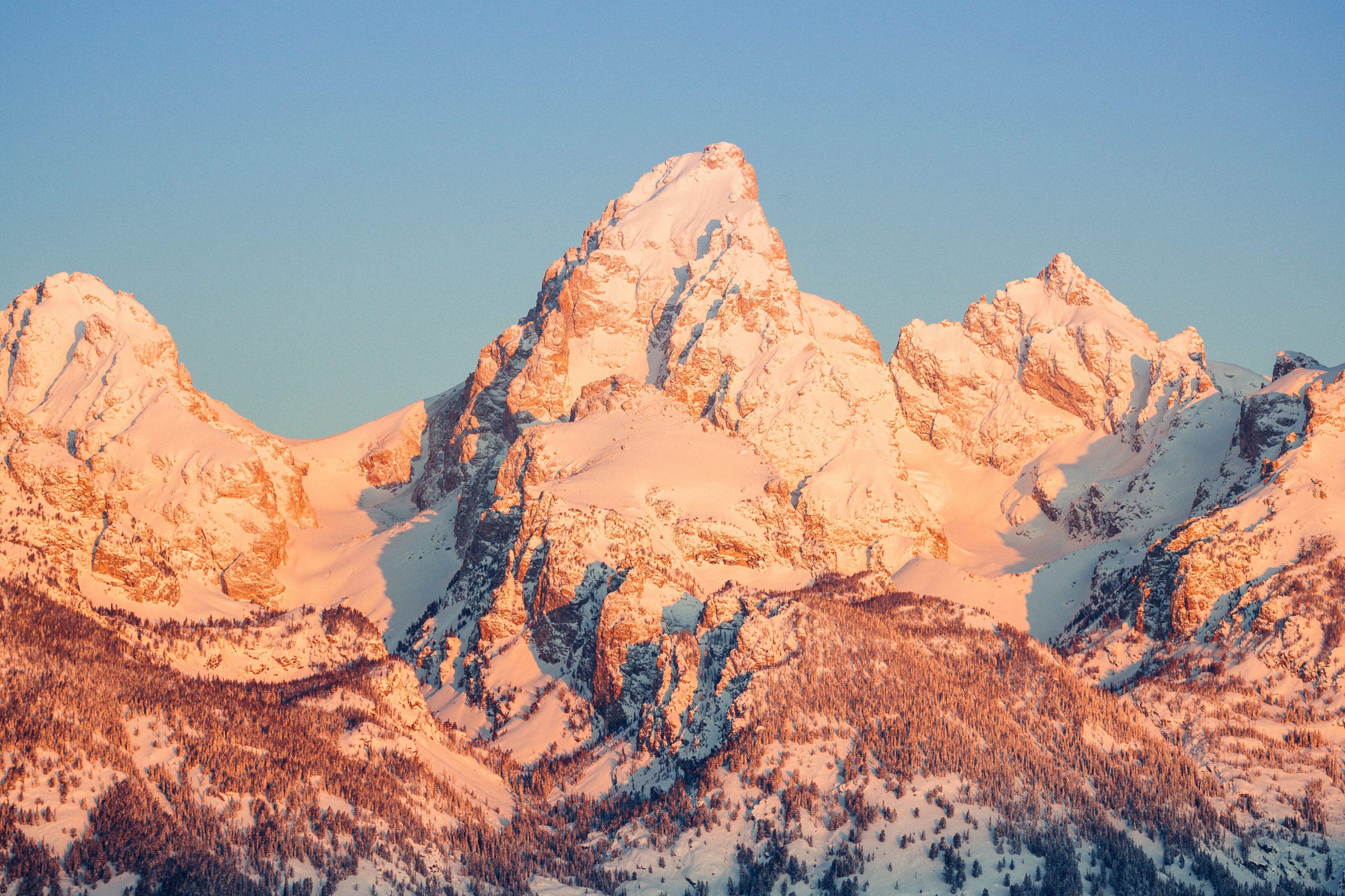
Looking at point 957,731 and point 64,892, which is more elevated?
point 957,731

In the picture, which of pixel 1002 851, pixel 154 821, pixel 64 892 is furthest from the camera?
pixel 1002 851

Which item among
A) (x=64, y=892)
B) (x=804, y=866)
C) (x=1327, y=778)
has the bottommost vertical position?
(x=64, y=892)

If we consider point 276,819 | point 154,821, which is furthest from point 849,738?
point 154,821

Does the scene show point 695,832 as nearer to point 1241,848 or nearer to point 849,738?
point 849,738

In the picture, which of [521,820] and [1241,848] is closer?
[1241,848]

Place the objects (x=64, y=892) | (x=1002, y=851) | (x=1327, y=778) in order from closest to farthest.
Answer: (x=64, y=892) → (x=1002, y=851) → (x=1327, y=778)

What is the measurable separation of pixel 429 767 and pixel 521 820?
1197cm

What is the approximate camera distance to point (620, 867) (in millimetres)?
183500

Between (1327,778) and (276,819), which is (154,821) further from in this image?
(1327,778)

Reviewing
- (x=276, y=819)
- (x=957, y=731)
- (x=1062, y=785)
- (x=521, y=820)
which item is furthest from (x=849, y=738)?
(x=276, y=819)

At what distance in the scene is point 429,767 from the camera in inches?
7771

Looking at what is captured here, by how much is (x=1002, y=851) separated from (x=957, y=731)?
20724 millimetres

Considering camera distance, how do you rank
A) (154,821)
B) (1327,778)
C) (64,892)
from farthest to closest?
(1327,778) → (154,821) → (64,892)

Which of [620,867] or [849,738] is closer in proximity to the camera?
[620,867]
